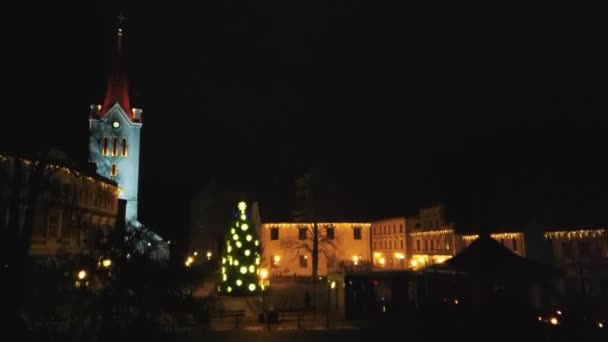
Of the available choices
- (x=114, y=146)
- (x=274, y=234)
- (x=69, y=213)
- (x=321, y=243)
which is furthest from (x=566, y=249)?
(x=114, y=146)

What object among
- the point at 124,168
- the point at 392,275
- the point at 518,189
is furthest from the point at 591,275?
the point at 124,168

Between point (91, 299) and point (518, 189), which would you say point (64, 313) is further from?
point (518, 189)

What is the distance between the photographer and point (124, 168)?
6141 cm

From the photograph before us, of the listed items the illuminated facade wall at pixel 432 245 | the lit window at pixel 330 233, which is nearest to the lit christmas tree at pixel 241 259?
the lit window at pixel 330 233

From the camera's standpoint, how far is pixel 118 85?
63.2m

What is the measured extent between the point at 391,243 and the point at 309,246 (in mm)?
10923

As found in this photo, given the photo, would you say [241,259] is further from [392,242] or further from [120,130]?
[120,130]

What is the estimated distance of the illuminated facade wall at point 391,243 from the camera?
4766 cm

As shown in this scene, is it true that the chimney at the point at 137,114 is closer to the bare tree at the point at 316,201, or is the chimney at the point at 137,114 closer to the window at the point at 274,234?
the bare tree at the point at 316,201

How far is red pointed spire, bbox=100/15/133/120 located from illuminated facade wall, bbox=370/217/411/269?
35.8 meters

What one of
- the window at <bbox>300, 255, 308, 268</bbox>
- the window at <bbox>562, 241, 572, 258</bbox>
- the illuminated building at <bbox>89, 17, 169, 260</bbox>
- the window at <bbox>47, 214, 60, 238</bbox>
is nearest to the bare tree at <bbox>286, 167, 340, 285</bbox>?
the window at <bbox>300, 255, 308, 268</bbox>

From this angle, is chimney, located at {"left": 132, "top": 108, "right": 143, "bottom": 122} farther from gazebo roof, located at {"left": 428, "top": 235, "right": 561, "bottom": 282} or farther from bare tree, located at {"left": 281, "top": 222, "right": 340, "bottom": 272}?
gazebo roof, located at {"left": 428, "top": 235, "right": 561, "bottom": 282}

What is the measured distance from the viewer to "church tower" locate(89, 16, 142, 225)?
60781 millimetres

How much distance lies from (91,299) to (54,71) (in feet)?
20.4
